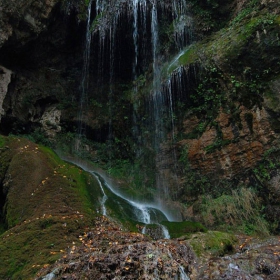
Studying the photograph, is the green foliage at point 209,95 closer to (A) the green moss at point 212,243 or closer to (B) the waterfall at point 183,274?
(A) the green moss at point 212,243

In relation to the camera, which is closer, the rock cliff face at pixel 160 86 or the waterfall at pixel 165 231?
the waterfall at pixel 165 231

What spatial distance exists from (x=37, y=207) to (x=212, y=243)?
11.6 feet

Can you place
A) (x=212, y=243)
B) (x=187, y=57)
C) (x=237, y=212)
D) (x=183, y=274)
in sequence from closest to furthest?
1. (x=183, y=274)
2. (x=212, y=243)
3. (x=237, y=212)
4. (x=187, y=57)

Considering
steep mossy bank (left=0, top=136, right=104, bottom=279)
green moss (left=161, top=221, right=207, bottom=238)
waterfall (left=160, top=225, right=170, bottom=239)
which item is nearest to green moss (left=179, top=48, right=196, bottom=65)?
steep mossy bank (left=0, top=136, right=104, bottom=279)

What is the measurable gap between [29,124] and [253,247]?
36.5 ft

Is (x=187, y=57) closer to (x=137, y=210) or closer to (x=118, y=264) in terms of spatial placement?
(x=137, y=210)

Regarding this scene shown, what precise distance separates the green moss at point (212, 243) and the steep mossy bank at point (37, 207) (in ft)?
6.46

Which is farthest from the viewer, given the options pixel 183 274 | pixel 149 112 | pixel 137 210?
pixel 149 112

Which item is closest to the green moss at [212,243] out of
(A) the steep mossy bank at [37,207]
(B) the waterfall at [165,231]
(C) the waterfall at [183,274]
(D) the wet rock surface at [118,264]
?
(D) the wet rock surface at [118,264]

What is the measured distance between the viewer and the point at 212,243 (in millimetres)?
5719

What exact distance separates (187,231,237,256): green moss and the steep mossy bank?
1970mm

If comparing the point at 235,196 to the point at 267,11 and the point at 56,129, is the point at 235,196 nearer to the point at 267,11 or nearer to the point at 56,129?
the point at 267,11

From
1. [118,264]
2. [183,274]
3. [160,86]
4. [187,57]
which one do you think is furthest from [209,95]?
[118,264]

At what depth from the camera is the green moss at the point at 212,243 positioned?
5471 millimetres
